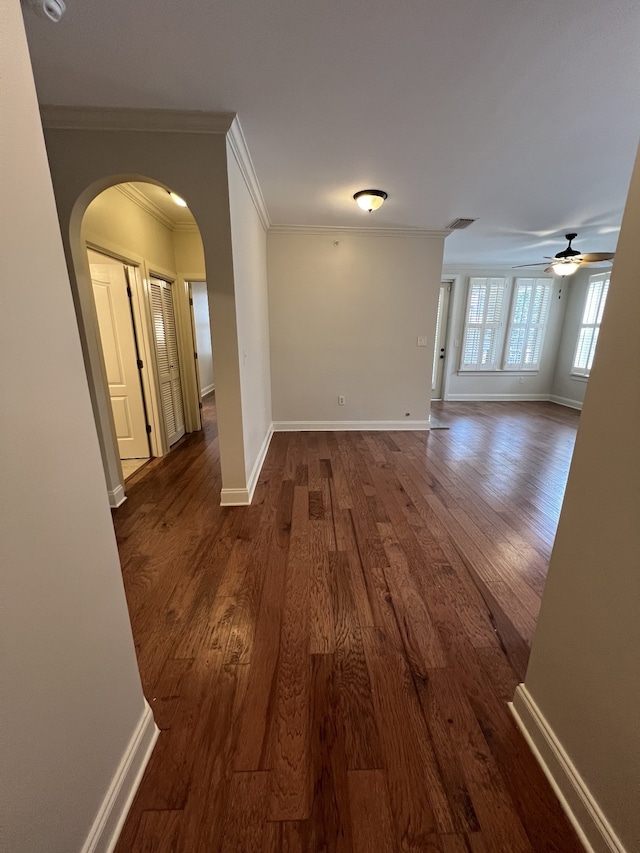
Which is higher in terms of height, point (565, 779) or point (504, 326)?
point (504, 326)

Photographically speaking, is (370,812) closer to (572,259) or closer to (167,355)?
(167,355)

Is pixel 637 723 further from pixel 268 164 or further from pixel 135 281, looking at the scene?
pixel 135 281

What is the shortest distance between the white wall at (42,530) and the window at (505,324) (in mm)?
7098

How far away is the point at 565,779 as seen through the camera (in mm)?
974

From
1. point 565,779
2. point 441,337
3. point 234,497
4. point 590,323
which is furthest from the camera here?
point 441,337

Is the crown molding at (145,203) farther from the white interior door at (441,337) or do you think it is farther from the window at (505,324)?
the window at (505,324)

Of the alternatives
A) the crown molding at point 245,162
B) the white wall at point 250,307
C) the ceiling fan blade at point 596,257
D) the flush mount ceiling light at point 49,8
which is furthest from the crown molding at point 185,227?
the ceiling fan blade at point 596,257

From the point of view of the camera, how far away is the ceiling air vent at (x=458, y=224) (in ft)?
12.4

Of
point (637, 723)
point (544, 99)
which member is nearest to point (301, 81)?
point (544, 99)

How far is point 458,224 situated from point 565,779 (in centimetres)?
463

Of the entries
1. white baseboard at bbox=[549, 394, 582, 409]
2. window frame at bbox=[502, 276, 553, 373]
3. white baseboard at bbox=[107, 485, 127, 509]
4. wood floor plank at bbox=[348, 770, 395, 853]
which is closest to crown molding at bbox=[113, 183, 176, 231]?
white baseboard at bbox=[107, 485, 127, 509]

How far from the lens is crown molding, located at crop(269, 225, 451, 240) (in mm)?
4004

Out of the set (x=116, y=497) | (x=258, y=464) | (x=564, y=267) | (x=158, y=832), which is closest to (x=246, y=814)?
(x=158, y=832)

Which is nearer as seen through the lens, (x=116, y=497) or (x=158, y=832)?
(x=158, y=832)
